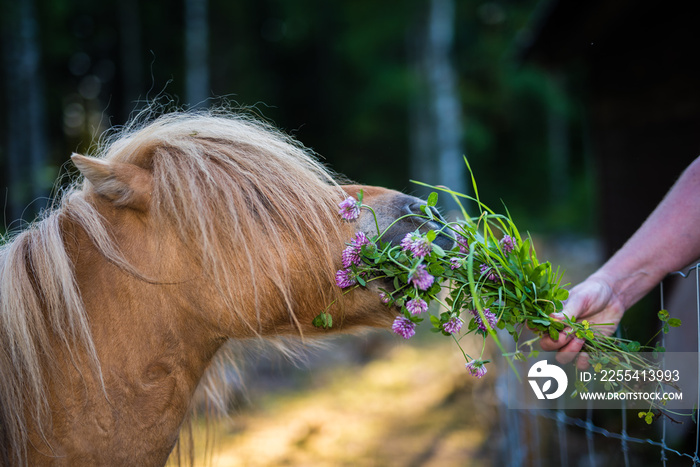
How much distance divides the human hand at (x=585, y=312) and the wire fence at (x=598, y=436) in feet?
5.28

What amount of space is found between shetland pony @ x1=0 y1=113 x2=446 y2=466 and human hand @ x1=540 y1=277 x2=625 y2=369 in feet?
1.93

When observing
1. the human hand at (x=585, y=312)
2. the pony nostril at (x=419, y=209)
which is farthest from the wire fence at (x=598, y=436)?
the pony nostril at (x=419, y=209)

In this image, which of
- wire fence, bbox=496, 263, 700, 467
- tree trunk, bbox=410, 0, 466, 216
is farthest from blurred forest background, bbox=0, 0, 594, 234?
wire fence, bbox=496, 263, 700, 467

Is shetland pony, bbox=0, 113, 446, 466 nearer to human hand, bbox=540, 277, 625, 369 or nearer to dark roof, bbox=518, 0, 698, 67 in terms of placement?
human hand, bbox=540, 277, 625, 369

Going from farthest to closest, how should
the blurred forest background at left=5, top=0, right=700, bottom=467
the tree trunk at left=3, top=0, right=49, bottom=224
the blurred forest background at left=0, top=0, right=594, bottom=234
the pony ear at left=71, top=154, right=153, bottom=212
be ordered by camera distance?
the blurred forest background at left=0, top=0, right=594, bottom=234, the tree trunk at left=3, top=0, right=49, bottom=224, the blurred forest background at left=5, top=0, right=700, bottom=467, the pony ear at left=71, top=154, right=153, bottom=212

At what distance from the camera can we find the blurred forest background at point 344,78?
1474 centimetres

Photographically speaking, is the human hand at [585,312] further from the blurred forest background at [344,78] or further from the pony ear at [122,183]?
the blurred forest background at [344,78]

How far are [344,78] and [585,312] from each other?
73.3 feet

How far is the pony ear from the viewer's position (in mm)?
1487

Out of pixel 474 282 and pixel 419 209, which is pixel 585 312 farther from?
pixel 419 209

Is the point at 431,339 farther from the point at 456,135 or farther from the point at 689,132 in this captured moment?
the point at 456,135

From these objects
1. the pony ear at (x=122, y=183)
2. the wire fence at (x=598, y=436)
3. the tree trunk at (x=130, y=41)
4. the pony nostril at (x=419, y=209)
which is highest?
the tree trunk at (x=130, y=41)

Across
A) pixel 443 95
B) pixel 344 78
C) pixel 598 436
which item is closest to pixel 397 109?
pixel 344 78

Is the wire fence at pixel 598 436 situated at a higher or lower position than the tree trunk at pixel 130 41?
lower
